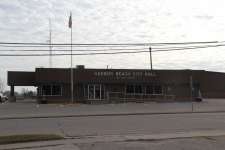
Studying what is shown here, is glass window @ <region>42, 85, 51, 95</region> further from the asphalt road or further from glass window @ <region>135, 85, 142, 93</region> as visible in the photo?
the asphalt road

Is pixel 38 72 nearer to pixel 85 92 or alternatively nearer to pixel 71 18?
pixel 85 92

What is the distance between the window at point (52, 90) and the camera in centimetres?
5488

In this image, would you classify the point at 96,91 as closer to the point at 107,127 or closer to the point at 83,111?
the point at 83,111

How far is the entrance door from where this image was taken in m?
56.2

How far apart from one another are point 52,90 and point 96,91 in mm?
5750

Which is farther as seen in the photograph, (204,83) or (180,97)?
(204,83)

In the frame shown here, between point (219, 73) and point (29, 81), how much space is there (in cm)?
3247

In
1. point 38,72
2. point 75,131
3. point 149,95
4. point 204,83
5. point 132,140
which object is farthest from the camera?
point 204,83

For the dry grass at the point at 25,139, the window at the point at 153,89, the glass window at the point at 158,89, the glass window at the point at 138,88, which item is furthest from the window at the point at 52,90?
the dry grass at the point at 25,139

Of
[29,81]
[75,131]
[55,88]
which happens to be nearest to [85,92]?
[55,88]

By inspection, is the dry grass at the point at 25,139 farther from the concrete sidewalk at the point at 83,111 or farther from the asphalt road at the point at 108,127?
the concrete sidewalk at the point at 83,111

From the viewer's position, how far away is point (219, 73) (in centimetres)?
7281

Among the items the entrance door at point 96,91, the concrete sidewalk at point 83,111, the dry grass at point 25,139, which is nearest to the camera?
the dry grass at point 25,139

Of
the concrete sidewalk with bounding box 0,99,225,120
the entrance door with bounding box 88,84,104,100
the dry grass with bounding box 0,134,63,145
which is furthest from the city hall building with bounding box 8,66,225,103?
the dry grass with bounding box 0,134,63,145
